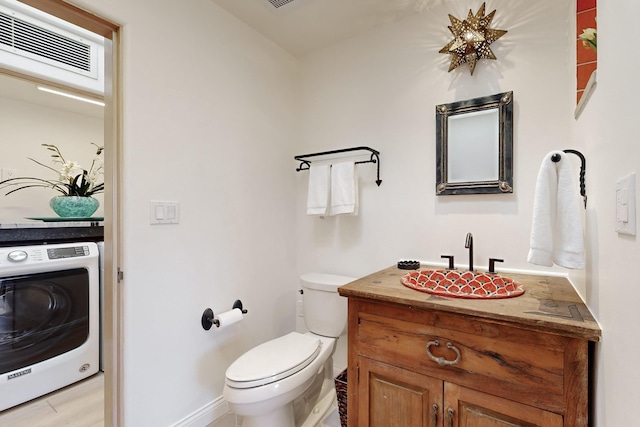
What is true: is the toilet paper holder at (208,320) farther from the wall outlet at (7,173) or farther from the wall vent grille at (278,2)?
the wall outlet at (7,173)

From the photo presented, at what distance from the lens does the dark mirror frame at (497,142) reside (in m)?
1.46

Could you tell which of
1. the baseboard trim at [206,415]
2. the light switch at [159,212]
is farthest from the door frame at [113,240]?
the baseboard trim at [206,415]

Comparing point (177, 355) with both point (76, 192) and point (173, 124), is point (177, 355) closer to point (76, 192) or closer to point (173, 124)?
point (173, 124)

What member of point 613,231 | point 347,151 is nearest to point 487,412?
point 613,231

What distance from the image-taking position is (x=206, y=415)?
1563mm

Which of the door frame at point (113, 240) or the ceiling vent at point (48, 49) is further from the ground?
the ceiling vent at point (48, 49)

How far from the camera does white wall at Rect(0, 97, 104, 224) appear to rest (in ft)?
8.07

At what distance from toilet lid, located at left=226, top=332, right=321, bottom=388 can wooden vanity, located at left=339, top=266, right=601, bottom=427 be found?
303 mm

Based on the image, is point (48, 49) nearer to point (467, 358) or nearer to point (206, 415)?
point (206, 415)

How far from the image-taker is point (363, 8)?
5.59ft

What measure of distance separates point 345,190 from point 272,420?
4.22 ft

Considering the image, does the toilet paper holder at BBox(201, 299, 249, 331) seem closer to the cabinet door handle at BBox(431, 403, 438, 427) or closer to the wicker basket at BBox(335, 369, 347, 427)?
the wicker basket at BBox(335, 369, 347, 427)

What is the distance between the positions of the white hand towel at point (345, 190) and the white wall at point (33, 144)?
251cm

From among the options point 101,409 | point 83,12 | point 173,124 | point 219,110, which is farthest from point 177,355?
point 83,12
